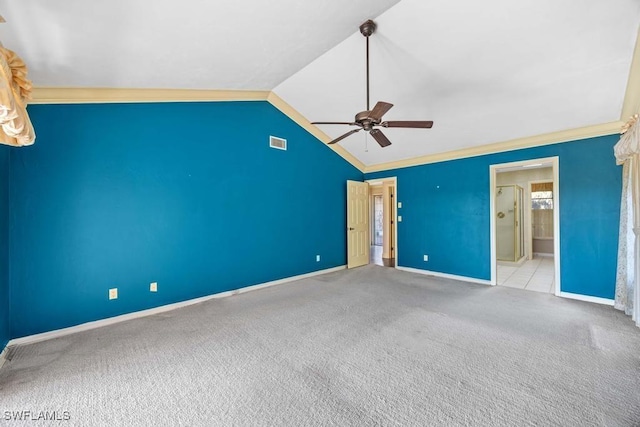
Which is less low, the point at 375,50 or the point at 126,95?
the point at 375,50

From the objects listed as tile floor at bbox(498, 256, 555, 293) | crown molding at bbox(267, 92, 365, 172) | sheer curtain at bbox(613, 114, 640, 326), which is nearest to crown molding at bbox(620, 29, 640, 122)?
sheer curtain at bbox(613, 114, 640, 326)

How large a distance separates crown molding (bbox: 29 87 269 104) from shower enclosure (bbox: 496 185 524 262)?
647 centimetres

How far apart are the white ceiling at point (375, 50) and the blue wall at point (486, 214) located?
620mm

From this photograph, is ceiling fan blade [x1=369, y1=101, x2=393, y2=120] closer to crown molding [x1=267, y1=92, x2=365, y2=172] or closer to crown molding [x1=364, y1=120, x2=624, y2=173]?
crown molding [x1=267, y1=92, x2=365, y2=172]

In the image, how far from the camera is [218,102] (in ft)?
12.6

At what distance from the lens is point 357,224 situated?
604cm

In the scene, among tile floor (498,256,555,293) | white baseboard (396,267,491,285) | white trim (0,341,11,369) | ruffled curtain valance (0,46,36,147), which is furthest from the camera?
white baseboard (396,267,491,285)

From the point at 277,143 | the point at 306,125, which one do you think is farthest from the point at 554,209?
the point at 277,143

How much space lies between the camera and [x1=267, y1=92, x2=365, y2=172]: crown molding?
176 inches

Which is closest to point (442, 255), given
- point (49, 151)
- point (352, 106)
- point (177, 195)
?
point (352, 106)

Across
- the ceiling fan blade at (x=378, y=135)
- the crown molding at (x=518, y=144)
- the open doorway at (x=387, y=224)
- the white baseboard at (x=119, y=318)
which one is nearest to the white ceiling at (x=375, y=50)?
the crown molding at (x=518, y=144)

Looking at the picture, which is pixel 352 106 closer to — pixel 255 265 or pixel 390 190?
pixel 255 265

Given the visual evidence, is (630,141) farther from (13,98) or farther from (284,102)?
(13,98)

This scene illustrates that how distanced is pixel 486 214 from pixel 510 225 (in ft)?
9.03
